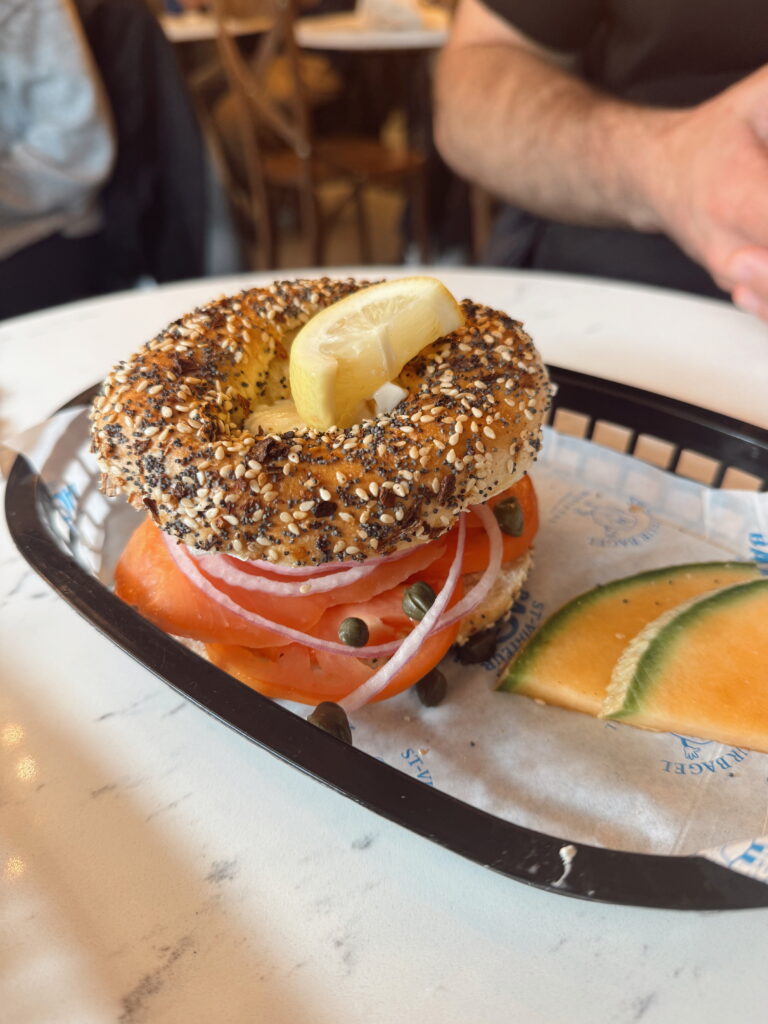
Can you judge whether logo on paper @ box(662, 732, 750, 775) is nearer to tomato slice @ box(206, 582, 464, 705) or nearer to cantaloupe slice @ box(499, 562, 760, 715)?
cantaloupe slice @ box(499, 562, 760, 715)

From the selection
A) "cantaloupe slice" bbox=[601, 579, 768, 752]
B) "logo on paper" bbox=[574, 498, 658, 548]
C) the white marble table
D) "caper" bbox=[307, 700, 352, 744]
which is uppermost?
"caper" bbox=[307, 700, 352, 744]

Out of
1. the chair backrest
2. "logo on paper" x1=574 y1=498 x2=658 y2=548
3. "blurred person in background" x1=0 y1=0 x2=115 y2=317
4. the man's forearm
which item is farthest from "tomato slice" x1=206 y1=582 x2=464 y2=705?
the chair backrest

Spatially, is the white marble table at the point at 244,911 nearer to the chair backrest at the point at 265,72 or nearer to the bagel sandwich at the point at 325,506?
the bagel sandwich at the point at 325,506

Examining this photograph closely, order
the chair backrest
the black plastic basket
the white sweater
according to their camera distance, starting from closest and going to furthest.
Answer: the black plastic basket, the white sweater, the chair backrest

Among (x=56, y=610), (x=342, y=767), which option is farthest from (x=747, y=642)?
(x=56, y=610)

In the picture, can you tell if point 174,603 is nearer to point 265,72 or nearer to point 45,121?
point 45,121

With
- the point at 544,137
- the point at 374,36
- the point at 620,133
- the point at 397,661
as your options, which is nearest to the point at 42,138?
the point at 544,137
